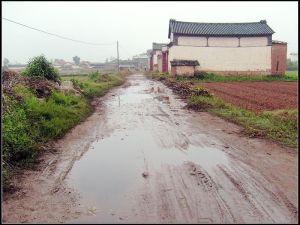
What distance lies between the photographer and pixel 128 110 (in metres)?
13.6

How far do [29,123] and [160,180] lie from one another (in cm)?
442

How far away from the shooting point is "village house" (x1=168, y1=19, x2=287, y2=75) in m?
35.6

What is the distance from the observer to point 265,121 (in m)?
10.4

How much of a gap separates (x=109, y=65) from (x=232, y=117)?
8129 cm

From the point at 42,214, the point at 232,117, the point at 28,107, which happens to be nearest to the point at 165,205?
the point at 42,214

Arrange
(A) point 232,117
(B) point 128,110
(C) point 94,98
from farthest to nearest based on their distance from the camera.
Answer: (C) point 94,98, (B) point 128,110, (A) point 232,117

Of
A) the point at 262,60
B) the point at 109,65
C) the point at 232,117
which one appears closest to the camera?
the point at 232,117

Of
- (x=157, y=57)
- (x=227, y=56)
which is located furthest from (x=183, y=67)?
(x=157, y=57)

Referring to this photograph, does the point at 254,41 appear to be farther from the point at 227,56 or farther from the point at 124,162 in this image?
the point at 124,162

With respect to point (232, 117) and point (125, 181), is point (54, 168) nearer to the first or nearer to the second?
point (125, 181)

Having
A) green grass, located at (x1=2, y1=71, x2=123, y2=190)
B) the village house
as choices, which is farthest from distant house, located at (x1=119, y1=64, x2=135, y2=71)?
green grass, located at (x1=2, y1=71, x2=123, y2=190)

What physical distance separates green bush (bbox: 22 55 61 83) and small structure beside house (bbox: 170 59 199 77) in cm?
1828

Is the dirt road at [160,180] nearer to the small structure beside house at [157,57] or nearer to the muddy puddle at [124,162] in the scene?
the muddy puddle at [124,162]

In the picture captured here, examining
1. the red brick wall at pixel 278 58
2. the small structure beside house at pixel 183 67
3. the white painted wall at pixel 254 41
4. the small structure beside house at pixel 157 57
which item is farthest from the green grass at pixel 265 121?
the small structure beside house at pixel 157 57
